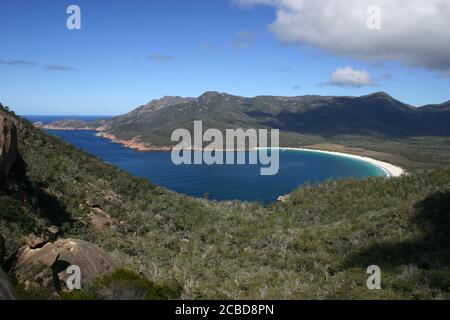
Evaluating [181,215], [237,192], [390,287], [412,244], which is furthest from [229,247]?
[237,192]

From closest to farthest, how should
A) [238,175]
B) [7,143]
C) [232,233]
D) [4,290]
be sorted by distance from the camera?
[4,290] < [7,143] < [232,233] < [238,175]

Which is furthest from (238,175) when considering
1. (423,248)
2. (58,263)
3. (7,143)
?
(58,263)

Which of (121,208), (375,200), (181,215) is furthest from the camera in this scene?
(375,200)

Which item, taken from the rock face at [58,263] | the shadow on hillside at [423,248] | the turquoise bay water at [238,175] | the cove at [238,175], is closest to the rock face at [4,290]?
the rock face at [58,263]

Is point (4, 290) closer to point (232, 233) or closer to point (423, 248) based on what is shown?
point (423, 248)

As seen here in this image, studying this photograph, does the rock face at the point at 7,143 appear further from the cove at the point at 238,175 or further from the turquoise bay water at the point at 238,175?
the turquoise bay water at the point at 238,175

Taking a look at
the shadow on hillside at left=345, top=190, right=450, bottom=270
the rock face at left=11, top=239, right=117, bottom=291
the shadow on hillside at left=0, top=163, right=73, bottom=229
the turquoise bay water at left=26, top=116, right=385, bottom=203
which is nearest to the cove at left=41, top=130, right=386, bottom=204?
the turquoise bay water at left=26, top=116, right=385, bottom=203
